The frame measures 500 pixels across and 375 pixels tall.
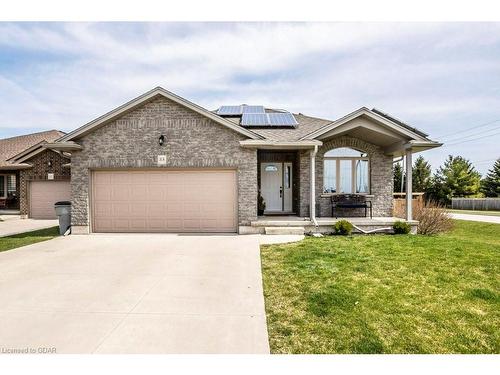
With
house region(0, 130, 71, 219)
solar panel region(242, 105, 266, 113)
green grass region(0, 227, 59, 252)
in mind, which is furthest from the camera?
house region(0, 130, 71, 219)

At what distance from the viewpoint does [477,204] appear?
105 feet

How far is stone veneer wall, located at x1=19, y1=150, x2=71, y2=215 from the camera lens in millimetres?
17875

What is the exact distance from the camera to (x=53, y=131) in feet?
87.4

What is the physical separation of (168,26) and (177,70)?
379 cm

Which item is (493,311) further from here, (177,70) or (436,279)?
(177,70)

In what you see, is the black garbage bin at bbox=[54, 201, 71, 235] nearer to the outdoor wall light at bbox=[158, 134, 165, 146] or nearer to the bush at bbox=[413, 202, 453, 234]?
the outdoor wall light at bbox=[158, 134, 165, 146]

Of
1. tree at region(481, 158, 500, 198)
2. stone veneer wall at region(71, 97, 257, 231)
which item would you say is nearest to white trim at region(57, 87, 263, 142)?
stone veneer wall at region(71, 97, 257, 231)

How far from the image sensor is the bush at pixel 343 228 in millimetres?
10844

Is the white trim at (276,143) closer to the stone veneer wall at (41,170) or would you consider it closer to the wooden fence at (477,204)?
the stone veneer wall at (41,170)

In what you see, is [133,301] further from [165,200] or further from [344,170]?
[344,170]

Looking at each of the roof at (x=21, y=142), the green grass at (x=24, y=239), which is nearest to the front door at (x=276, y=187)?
the green grass at (x=24, y=239)

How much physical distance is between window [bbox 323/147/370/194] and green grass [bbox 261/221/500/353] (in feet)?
15.8

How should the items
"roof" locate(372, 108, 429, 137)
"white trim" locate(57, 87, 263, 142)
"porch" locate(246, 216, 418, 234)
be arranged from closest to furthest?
"white trim" locate(57, 87, 263, 142) → "porch" locate(246, 216, 418, 234) → "roof" locate(372, 108, 429, 137)

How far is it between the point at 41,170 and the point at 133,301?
17.2 metres
